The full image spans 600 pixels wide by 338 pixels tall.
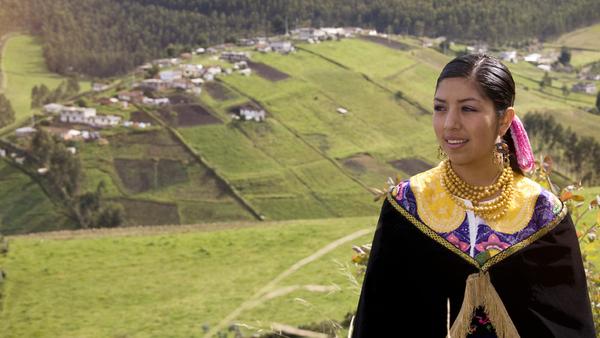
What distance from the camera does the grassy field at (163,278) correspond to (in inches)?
711

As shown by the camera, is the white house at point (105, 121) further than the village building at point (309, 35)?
No

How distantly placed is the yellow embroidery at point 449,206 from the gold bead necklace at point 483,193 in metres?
0.03

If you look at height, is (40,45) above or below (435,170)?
below

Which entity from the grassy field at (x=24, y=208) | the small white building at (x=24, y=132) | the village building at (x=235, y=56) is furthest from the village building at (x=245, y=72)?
the grassy field at (x=24, y=208)

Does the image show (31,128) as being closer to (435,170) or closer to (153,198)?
(153,198)

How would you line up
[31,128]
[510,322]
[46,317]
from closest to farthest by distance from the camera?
[510,322], [46,317], [31,128]

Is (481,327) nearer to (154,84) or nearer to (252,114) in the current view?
(252,114)

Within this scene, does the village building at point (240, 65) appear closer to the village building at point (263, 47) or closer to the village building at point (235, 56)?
the village building at point (235, 56)

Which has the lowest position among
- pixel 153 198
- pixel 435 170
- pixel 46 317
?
pixel 153 198

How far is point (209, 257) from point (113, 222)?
2290cm

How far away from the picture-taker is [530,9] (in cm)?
9481

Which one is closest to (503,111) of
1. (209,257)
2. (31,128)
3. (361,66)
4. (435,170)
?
(435,170)

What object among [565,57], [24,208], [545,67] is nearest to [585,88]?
[545,67]

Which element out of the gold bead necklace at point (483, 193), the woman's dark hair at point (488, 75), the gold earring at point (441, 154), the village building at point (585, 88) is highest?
the woman's dark hair at point (488, 75)
